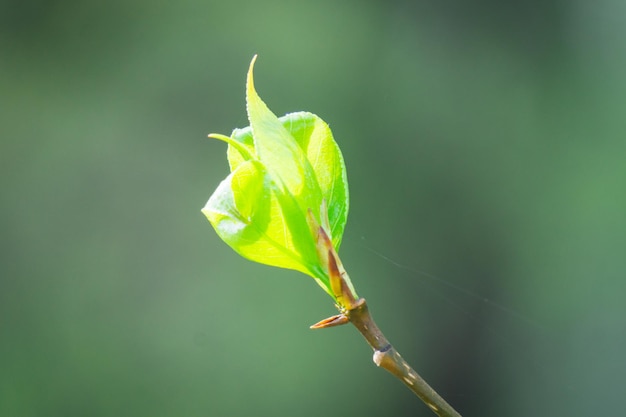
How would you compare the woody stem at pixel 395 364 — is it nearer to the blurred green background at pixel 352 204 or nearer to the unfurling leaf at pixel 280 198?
the unfurling leaf at pixel 280 198

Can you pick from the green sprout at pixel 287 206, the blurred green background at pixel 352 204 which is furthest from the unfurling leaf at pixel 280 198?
the blurred green background at pixel 352 204

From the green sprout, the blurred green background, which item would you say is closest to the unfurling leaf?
the green sprout

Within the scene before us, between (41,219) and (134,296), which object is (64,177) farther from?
(134,296)

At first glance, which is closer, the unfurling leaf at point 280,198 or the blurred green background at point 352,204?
the unfurling leaf at point 280,198

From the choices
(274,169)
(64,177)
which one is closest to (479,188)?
(64,177)

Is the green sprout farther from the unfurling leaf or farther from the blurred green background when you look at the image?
the blurred green background

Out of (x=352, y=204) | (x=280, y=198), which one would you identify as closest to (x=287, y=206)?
(x=280, y=198)

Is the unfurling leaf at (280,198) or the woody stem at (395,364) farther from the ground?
the unfurling leaf at (280,198)
